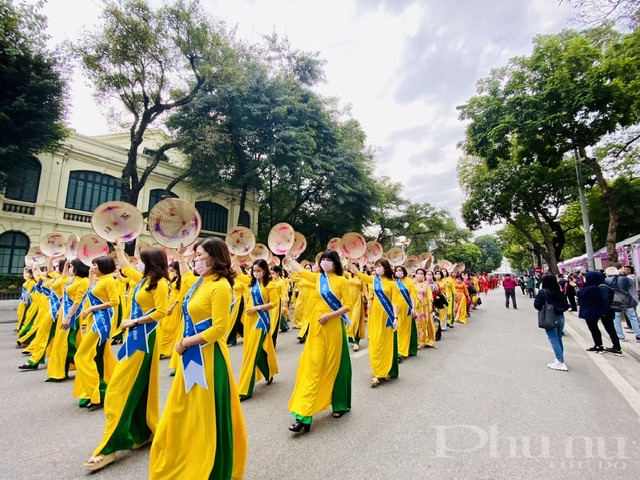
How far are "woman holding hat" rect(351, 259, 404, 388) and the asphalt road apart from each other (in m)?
0.23

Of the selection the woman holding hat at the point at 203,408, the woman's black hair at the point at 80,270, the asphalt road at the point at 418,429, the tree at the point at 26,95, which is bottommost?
the asphalt road at the point at 418,429

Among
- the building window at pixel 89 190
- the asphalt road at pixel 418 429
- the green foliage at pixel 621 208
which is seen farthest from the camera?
the green foliage at pixel 621 208

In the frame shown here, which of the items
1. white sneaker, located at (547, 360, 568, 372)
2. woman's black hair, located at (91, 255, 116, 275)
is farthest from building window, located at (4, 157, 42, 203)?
white sneaker, located at (547, 360, 568, 372)

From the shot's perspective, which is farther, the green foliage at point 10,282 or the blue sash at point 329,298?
the green foliage at point 10,282

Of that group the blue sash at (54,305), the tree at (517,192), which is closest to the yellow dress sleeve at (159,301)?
the blue sash at (54,305)

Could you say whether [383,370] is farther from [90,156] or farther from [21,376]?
[90,156]

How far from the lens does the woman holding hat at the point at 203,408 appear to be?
229 centimetres

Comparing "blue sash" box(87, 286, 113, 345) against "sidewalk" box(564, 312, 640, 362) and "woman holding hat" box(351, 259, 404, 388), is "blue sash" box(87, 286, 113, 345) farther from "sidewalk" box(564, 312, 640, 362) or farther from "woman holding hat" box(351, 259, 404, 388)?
"sidewalk" box(564, 312, 640, 362)

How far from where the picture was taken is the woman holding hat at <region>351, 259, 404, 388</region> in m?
4.96

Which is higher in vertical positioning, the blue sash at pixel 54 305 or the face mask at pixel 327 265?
the face mask at pixel 327 265

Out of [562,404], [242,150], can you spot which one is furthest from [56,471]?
[242,150]

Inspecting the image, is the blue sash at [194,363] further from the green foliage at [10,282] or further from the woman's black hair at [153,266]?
the green foliage at [10,282]

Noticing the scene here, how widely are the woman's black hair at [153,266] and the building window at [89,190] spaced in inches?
752

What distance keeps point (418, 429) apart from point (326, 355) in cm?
113
